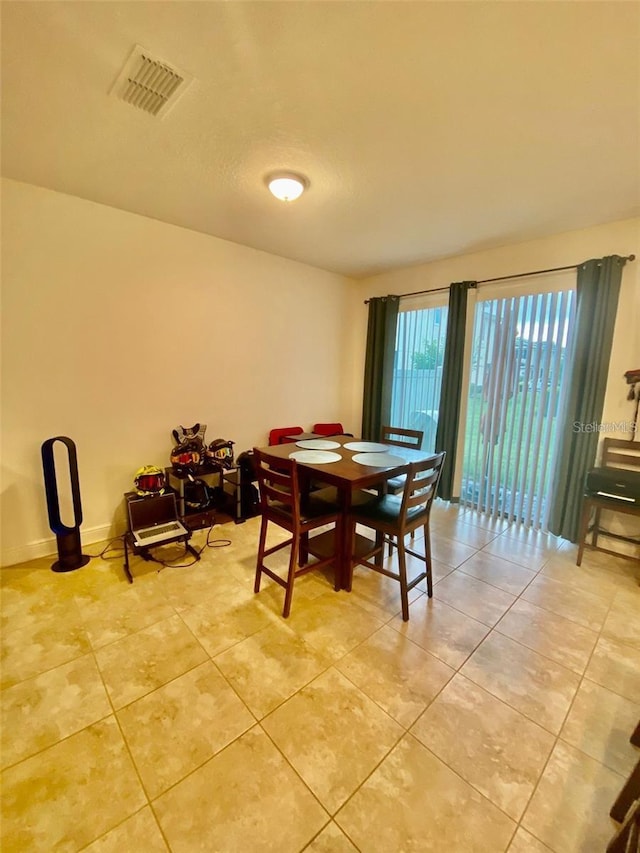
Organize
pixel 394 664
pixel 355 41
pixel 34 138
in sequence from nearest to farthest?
pixel 355 41, pixel 394 664, pixel 34 138

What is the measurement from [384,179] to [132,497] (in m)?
2.88

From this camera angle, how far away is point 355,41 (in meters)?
1.33

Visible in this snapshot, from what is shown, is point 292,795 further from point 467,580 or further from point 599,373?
point 599,373

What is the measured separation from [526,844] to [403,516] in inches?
47.7

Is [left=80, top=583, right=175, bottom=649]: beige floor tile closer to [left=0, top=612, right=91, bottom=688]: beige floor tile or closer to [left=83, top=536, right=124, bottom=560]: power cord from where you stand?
[left=0, top=612, right=91, bottom=688]: beige floor tile

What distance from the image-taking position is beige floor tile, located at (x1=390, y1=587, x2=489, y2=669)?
1.83 metres

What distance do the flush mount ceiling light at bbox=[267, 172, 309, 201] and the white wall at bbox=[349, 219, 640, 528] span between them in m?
2.04

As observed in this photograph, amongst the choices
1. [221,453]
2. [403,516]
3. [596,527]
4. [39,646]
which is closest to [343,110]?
[403,516]

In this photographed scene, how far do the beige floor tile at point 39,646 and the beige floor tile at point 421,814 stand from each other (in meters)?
1.50

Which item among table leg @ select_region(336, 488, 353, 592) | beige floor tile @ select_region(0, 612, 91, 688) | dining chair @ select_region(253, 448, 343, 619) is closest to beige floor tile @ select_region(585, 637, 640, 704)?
table leg @ select_region(336, 488, 353, 592)

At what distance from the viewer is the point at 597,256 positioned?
9.22 feet

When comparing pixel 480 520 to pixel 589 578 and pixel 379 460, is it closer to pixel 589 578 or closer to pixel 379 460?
pixel 589 578

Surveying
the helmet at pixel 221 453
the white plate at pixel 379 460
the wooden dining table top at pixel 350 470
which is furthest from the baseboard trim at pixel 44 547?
the white plate at pixel 379 460

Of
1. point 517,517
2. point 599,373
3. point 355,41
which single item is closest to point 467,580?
point 517,517
